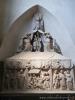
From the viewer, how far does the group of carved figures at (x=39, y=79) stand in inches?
244

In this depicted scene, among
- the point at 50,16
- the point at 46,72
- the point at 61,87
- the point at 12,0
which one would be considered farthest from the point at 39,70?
the point at 12,0

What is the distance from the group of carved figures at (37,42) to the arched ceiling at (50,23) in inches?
7.3

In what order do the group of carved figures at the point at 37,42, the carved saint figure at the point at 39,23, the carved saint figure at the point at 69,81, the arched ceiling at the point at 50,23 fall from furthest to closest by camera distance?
the carved saint figure at the point at 39,23
the group of carved figures at the point at 37,42
the arched ceiling at the point at 50,23
the carved saint figure at the point at 69,81

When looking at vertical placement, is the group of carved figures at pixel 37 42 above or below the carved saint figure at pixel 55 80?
above

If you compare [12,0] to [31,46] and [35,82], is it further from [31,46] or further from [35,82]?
[35,82]

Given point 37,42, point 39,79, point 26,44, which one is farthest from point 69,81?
point 26,44

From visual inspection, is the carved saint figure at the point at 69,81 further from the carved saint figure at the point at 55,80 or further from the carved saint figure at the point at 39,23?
the carved saint figure at the point at 39,23

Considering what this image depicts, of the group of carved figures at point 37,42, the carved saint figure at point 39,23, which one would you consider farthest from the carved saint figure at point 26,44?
the carved saint figure at point 39,23

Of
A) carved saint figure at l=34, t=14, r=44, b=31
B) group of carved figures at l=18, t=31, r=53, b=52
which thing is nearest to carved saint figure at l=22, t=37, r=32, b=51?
group of carved figures at l=18, t=31, r=53, b=52

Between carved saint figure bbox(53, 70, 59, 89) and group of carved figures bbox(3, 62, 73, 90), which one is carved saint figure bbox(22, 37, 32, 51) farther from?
A: carved saint figure bbox(53, 70, 59, 89)

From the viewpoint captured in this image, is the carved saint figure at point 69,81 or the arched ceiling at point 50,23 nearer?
the carved saint figure at point 69,81

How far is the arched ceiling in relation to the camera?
21.0 feet

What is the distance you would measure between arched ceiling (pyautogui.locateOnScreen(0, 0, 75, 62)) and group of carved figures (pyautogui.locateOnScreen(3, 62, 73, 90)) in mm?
484

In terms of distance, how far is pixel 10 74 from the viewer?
6348mm
